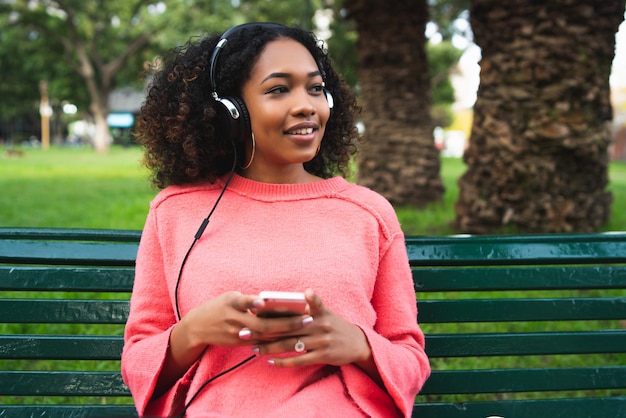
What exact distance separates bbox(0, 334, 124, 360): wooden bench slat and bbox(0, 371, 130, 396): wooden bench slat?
6 centimetres

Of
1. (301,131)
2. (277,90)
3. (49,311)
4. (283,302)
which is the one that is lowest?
(49,311)

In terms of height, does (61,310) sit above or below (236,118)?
below

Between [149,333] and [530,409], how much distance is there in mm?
1357

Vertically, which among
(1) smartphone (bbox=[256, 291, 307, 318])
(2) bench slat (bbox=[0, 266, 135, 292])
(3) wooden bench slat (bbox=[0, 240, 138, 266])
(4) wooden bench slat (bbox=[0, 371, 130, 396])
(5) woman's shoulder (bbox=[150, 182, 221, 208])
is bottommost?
(4) wooden bench slat (bbox=[0, 371, 130, 396])

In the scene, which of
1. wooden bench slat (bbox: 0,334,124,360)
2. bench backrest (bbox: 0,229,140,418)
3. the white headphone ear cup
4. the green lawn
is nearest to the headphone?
the white headphone ear cup

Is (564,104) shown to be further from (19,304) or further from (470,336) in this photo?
(19,304)

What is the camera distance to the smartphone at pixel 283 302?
61.1 inches

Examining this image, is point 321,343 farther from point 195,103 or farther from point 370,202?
point 195,103

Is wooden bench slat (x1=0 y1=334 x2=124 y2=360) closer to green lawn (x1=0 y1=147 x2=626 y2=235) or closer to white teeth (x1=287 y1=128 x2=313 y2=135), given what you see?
white teeth (x1=287 y1=128 x2=313 y2=135)

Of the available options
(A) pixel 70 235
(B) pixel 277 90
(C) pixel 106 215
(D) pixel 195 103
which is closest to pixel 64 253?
(A) pixel 70 235

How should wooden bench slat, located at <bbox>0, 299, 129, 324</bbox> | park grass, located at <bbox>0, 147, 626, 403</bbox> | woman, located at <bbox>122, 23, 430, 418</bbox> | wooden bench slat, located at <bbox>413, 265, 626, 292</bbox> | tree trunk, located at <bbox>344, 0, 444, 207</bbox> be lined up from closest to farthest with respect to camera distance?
woman, located at <bbox>122, 23, 430, 418</bbox> < wooden bench slat, located at <bbox>0, 299, 129, 324</bbox> < wooden bench slat, located at <bbox>413, 265, 626, 292</bbox> < park grass, located at <bbox>0, 147, 626, 403</bbox> < tree trunk, located at <bbox>344, 0, 444, 207</bbox>

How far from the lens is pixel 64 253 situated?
92.4 inches

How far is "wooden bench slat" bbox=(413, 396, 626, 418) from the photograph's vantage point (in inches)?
94.0

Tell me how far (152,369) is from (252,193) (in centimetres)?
62
